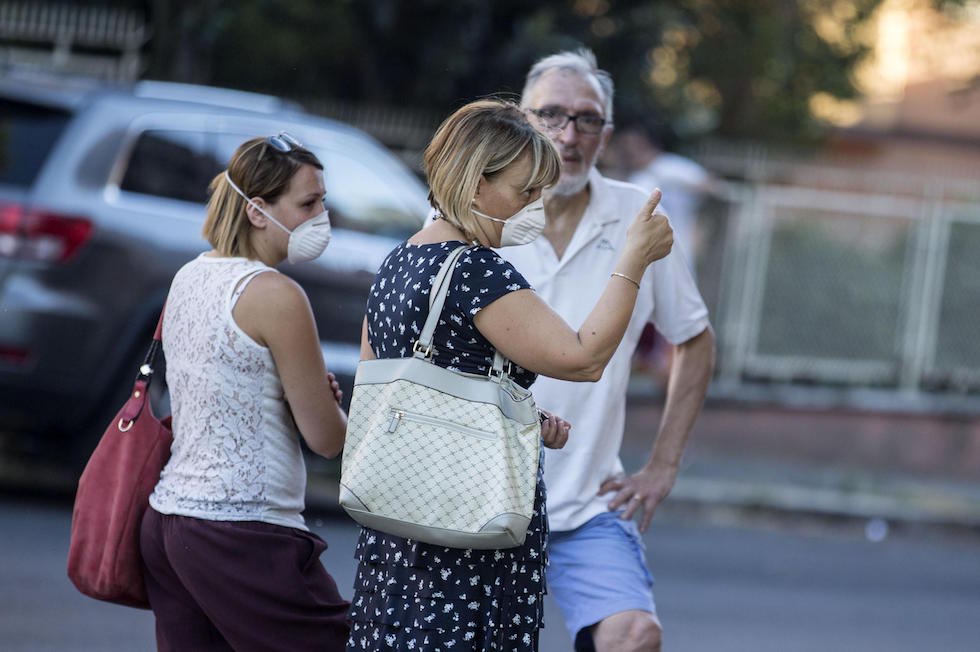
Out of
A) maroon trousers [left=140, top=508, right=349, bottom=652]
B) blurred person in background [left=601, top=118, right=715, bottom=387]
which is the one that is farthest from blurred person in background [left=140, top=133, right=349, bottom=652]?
blurred person in background [left=601, top=118, right=715, bottom=387]

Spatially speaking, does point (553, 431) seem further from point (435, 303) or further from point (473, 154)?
point (473, 154)

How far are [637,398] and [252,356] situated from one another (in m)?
9.32

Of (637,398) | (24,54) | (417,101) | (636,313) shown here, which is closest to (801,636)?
(636,313)

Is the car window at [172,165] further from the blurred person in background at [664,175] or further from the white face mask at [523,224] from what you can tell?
the white face mask at [523,224]

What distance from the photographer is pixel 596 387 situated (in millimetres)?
3832

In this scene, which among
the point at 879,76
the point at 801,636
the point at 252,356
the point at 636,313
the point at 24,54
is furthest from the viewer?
the point at 879,76

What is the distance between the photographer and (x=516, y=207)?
3.06 m

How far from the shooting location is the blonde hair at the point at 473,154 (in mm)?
3002

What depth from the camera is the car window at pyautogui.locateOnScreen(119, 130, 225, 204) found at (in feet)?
24.0

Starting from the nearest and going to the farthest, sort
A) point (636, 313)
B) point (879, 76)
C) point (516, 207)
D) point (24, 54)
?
point (516, 207) → point (636, 313) → point (24, 54) → point (879, 76)

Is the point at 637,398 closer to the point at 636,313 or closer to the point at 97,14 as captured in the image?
the point at 97,14

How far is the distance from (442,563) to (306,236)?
93 centimetres

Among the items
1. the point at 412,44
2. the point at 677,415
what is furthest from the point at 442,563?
the point at 412,44

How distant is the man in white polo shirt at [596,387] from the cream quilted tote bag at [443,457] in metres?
0.88
